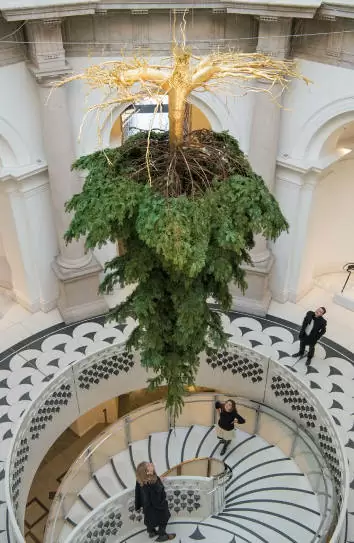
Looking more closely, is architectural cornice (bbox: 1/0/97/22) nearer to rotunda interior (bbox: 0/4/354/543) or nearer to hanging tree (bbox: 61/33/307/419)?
rotunda interior (bbox: 0/4/354/543)

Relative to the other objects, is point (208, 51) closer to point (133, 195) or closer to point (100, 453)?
point (133, 195)

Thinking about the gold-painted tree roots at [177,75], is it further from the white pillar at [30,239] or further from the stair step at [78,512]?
the stair step at [78,512]

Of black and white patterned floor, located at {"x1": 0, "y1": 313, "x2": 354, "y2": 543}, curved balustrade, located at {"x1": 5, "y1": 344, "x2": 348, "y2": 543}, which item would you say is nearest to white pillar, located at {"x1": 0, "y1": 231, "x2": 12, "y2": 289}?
black and white patterned floor, located at {"x1": 0, "y1": 313, "x2": 354, "y2": 543}

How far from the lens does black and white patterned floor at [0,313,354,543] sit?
28.5 ft

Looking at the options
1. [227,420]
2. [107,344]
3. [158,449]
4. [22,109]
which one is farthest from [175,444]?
[22,109]

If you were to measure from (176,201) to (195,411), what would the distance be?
17.9 feet

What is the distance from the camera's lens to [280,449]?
869 centimetres

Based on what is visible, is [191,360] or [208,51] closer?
[191,360]

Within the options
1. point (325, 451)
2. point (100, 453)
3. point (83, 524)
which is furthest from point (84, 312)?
point (325, 451)

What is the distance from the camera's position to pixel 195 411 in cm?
930

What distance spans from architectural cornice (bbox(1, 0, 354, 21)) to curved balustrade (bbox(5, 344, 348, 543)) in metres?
5.37

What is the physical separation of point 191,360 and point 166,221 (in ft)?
7.89

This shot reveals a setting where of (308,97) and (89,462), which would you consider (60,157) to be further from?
(89,462)

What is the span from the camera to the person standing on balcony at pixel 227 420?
27.1 ft
